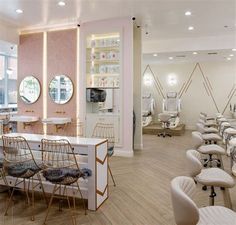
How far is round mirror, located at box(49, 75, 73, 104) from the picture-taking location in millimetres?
6676

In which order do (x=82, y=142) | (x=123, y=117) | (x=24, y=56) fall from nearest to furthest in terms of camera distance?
(x=82, y=142) → (x=123, y=117) → (x=24, y=56)

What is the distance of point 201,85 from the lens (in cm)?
1070

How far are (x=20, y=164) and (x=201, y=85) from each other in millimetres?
9001

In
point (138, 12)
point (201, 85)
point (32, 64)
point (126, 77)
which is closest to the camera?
point (138, 12)

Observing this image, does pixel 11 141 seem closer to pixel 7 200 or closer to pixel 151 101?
pixel 7 200

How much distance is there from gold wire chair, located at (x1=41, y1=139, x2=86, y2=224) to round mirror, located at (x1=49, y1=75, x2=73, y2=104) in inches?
142

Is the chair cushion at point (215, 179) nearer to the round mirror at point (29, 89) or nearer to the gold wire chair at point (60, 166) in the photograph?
the gold wire chair at point (60, 166)

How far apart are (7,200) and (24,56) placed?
4705mm

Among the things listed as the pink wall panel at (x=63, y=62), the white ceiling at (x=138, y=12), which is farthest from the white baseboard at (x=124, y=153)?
the white ceiling at (x=138, y=12)

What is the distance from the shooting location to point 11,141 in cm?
335

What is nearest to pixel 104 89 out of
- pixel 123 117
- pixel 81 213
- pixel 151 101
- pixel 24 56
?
pixel 123 117

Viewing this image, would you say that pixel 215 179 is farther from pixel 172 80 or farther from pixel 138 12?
pixel 172 80

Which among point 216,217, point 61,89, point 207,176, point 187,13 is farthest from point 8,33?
point 216,217

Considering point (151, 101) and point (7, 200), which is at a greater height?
point (151, 101)
